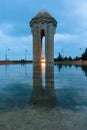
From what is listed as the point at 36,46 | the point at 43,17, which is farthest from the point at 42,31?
the point at 36,46

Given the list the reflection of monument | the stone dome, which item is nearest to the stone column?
the reflection of monument

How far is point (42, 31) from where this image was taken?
69.1 meters

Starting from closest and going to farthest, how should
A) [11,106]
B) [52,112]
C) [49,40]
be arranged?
[52,112] < [11,106] < [49,40]

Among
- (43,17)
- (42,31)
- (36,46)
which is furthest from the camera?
(42,31)

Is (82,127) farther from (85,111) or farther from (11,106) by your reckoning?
(11,106)

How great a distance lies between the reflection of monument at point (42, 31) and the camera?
6512 cm

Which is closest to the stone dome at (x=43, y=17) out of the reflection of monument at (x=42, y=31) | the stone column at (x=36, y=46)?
the reflection of monument at (x=42, y=31)

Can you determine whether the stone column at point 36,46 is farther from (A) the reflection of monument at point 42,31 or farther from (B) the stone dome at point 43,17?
(B) the stone dome at point 43,17

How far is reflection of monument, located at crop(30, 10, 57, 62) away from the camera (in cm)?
6512

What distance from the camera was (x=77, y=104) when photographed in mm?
4656

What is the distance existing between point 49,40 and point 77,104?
62.5 metres

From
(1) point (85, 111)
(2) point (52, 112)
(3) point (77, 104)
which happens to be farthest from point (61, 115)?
(3) point (77, 104)

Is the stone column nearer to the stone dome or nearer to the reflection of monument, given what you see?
the reflection of monument

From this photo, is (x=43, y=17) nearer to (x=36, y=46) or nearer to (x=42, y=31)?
(x=42, y=31)
